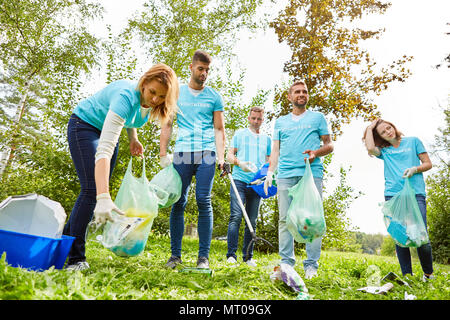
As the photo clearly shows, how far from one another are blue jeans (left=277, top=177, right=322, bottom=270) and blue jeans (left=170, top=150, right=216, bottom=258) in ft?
1.93

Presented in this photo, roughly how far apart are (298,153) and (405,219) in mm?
965

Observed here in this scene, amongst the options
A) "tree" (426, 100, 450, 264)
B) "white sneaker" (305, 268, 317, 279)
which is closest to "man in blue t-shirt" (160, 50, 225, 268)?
"white sneaker" (305, 268, 317, 279)

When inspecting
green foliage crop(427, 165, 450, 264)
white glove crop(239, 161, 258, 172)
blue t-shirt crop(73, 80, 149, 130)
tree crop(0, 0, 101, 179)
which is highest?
tree crop(0, 0, 101, 179)

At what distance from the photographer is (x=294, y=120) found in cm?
279

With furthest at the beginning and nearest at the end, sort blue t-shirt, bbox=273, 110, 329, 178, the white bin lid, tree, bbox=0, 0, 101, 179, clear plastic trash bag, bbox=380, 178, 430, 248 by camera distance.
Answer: tree, bbox=0, 0, 101, 179
blue t-shirt, bbox=273, 110, 329, 178
clear plastic trash bag, bbox=380, 178, 430, 248
the white bin lid

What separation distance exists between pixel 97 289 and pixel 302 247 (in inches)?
188

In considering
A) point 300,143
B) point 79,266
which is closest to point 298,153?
point 300,143

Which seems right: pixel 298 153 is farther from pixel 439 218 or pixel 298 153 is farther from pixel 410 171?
pixel 439 218

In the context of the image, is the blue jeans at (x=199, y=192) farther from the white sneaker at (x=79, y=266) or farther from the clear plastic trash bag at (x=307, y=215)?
the white sneaker at (x=79, y=266)

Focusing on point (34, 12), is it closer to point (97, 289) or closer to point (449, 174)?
point (97, 289)

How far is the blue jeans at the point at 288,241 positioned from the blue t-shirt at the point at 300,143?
67mm

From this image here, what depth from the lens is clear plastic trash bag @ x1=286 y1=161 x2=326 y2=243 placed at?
2.22 meters

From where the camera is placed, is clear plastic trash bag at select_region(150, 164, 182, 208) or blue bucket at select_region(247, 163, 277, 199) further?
blue bucket at select_region(247, 163, 277, 199)

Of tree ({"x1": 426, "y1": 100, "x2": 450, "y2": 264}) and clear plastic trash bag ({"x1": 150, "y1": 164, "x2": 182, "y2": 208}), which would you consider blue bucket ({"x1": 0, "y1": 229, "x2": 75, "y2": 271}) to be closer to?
clear plastic trash bag ({"x1": 150, "y1": 164, "x2": 182, "y2": 208})
